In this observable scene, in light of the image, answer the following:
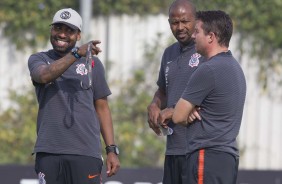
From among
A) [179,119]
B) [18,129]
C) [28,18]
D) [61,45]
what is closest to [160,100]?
[61,45]

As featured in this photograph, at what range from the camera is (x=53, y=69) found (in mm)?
6281

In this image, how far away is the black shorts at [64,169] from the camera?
6.47 metres

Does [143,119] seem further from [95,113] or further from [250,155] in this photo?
[95,113]

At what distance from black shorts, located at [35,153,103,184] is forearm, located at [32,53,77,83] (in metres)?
0.58

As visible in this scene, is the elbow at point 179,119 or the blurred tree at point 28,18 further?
the blurred tree at point 28,18

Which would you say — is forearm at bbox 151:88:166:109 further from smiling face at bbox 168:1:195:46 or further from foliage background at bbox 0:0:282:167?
foliage background at bbox 0:0:282:167

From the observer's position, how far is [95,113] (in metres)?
6.71

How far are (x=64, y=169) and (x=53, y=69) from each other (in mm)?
782

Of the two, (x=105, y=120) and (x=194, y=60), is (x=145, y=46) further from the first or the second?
(x=194, y=60)

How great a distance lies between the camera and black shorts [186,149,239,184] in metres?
5.73

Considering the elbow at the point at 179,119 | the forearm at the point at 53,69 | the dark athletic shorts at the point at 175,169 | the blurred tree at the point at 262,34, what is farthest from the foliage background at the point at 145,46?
the elbow at the point at 179,119

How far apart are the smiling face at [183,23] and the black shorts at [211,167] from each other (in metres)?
1.22

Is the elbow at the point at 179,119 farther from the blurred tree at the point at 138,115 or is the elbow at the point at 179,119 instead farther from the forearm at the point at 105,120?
the blurred tree at the point at 138,115

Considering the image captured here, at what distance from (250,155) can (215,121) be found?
26.1 ft
